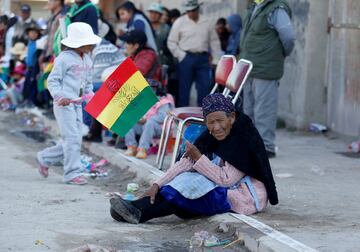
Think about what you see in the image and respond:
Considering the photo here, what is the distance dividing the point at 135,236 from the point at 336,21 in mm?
6742

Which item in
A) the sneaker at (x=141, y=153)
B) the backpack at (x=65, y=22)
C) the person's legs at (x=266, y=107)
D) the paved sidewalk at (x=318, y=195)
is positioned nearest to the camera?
the paved sidewalk at (x=318, y=195)

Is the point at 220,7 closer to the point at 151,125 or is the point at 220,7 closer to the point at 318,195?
the point at 151,125

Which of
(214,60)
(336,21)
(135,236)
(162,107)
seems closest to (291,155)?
(162,107)

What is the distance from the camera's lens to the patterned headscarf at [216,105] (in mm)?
7996

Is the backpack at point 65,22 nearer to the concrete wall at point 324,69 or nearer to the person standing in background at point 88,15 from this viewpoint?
the person standing in background at point 88,15

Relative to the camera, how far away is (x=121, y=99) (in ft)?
31.7

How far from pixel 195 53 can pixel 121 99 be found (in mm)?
5495

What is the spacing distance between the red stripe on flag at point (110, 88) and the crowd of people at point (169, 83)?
0.50 m

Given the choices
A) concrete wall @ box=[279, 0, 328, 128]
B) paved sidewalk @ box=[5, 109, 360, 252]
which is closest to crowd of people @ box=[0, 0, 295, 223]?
paved sidewalk @ box=[5, 109, 360, 252]

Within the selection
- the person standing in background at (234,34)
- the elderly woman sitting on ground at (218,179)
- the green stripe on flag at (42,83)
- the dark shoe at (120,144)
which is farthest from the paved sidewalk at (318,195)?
the green stripe on flag at (42,83)

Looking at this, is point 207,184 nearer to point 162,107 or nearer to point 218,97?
point 218,97

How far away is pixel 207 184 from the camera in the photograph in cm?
787

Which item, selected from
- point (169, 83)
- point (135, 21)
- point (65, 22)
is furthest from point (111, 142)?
point (169, 83)

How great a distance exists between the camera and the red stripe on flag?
31.6 feet
